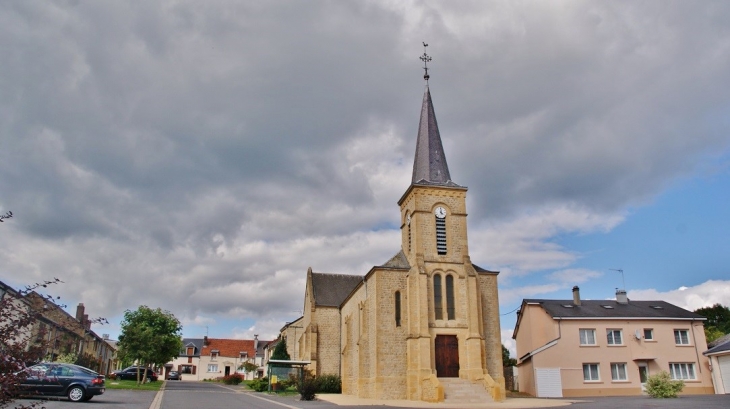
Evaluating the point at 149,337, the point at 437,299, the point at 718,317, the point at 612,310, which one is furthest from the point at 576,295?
the point at 718,317

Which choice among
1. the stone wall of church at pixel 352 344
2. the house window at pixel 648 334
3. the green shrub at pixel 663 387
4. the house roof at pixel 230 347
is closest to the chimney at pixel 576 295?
the house window at pixel 648 334

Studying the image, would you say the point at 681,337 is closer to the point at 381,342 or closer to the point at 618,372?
the point at 618,372

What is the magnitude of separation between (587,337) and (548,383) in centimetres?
456

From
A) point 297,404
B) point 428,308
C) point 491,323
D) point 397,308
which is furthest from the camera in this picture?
point 491,323

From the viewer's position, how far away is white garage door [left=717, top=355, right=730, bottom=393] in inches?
1387

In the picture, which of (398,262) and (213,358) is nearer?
(398,262)

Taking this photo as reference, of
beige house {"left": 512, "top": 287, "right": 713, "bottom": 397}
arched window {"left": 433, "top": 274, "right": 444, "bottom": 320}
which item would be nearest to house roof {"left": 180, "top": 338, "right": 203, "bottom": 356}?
beige house {"left": 512, "top": 287, "right": 713, "bottom": 397}

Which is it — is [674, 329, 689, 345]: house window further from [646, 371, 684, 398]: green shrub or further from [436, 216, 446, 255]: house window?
[436, 216, 446, 255]: house window

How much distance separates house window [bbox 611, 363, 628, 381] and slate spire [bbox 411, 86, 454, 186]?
56.8 feet

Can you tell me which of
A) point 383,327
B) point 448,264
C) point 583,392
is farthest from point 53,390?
point 583,392

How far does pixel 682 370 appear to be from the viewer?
3694 cm

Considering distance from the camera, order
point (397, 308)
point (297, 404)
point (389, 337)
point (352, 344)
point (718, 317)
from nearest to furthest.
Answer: point (297, 404) < point (389, 337) < point (397, 308) < point (352, 344) < point (718, 317)

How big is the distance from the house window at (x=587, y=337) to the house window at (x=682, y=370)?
5615 mm

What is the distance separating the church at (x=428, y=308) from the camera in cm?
3075
